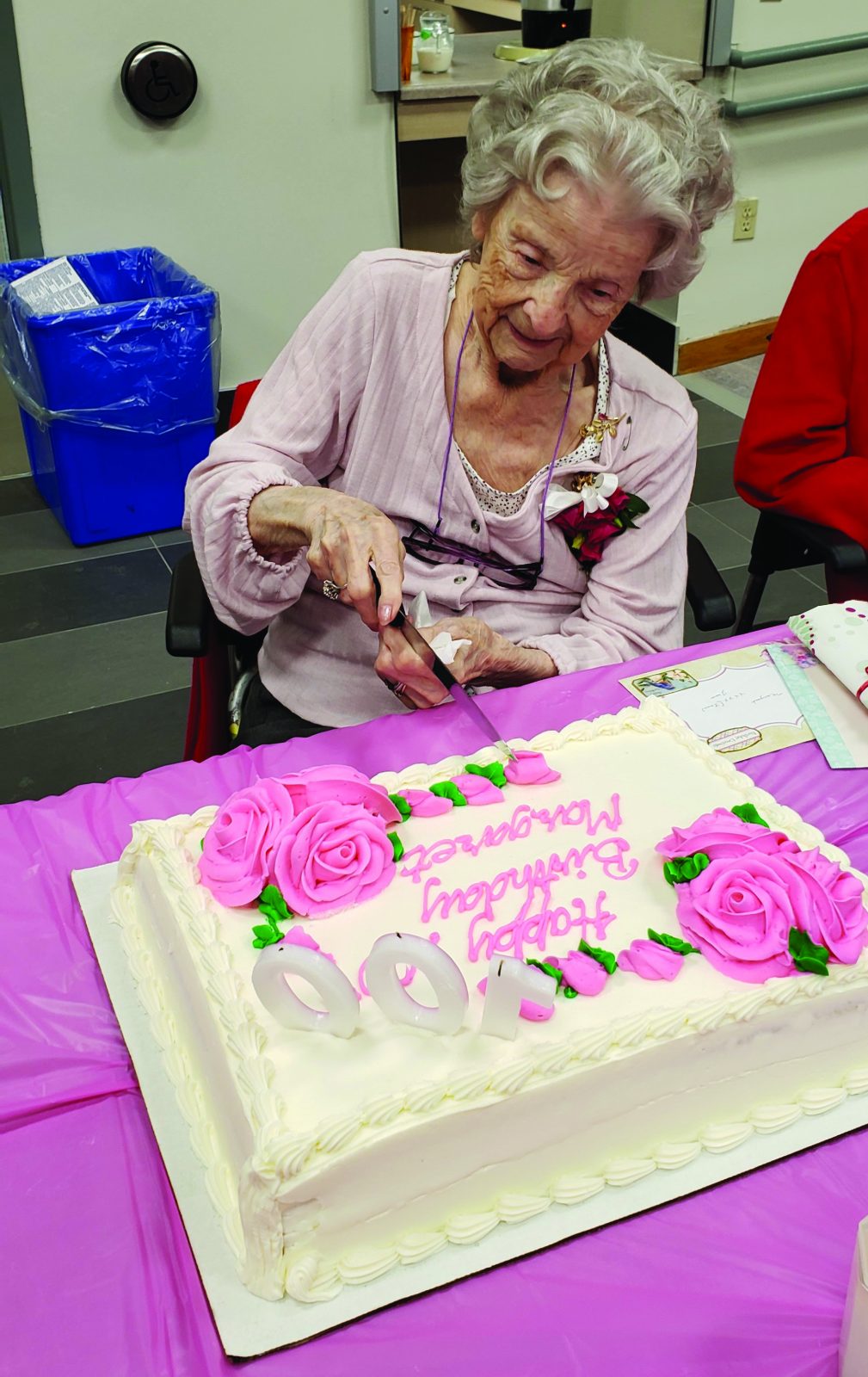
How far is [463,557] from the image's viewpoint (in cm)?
168

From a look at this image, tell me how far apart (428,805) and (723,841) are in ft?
0.94

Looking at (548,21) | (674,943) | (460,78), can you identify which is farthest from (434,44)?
(674,943)

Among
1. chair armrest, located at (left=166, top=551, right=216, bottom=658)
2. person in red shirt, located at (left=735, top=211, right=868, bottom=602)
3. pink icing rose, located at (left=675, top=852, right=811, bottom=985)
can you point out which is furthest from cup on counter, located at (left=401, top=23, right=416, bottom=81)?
pink icing rose, located at (left=675, top=852, right=811, bottom=985)

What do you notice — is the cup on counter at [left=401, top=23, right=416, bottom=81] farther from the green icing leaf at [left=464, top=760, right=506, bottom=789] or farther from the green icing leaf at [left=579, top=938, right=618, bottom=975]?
the green icing leaf at [left=579, top=938, right=618, bottom=975]

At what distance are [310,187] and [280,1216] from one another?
137 inches

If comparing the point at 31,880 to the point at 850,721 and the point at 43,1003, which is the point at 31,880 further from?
the point at 850,721

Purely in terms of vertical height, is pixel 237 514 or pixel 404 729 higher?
pixel 237 514

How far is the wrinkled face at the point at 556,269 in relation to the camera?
1.45m

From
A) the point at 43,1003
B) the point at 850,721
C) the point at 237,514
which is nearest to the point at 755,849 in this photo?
the point at 850,721

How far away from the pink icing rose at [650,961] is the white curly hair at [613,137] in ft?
2.91

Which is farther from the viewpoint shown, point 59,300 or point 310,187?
point 310,187

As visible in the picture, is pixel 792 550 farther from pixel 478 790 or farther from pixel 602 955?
Result: pixel 602 955

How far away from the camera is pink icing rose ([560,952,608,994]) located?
985 millimetres

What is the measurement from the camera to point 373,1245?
898 mm
